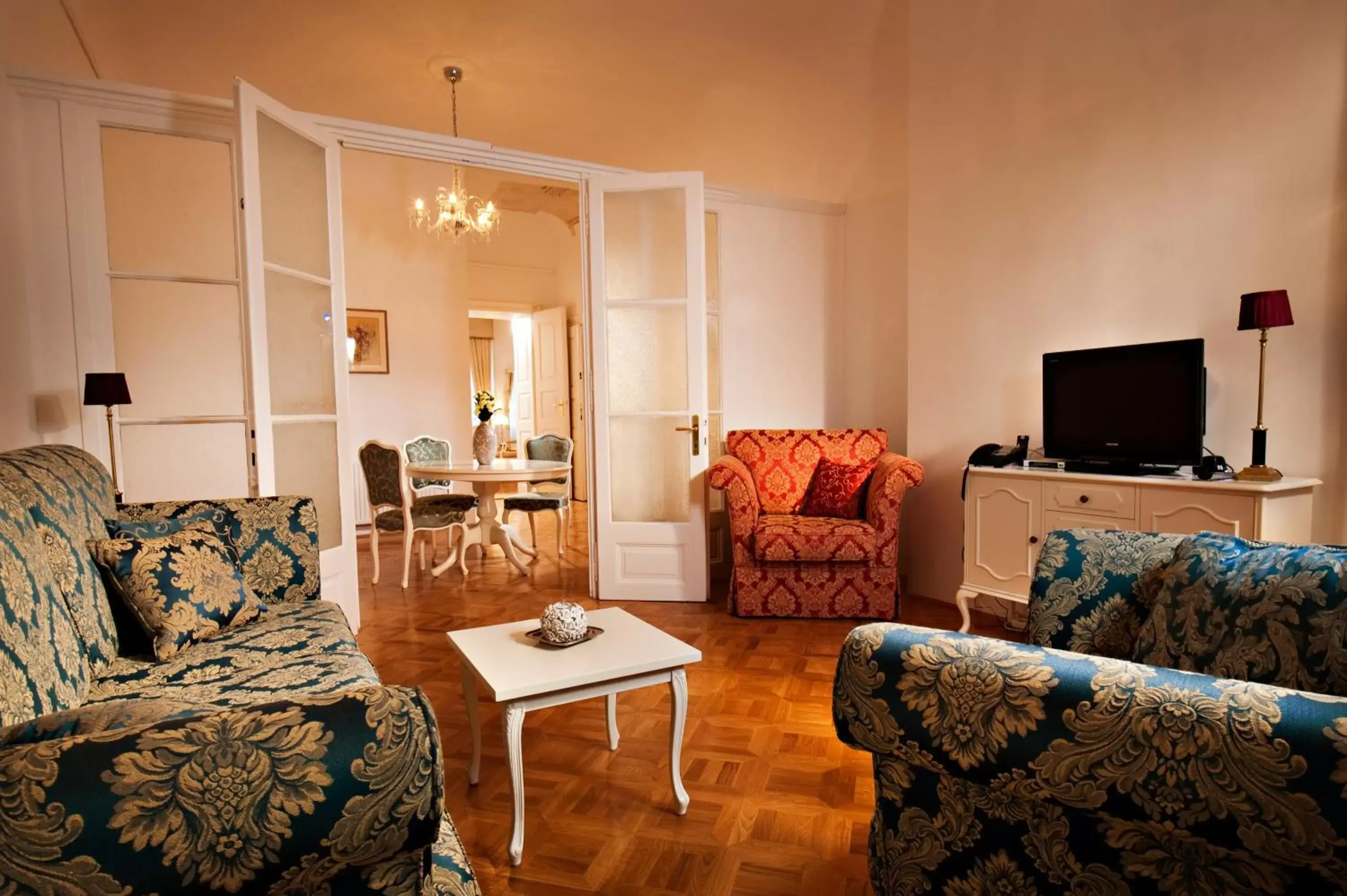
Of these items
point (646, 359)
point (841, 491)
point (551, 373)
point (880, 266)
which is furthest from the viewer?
point (551, 373)

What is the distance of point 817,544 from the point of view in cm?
357

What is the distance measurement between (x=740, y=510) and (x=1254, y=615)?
2.72m

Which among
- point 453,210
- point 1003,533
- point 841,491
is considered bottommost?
point 1003,533

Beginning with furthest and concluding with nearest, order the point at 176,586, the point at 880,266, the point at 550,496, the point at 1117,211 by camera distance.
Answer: the point at 550,496 < the point at 880,266 < the point at 1117,211 < the point at 176,586

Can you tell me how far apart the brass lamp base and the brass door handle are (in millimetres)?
2365

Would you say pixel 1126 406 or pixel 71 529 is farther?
pixel 1126 406

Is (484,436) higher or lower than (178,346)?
lower

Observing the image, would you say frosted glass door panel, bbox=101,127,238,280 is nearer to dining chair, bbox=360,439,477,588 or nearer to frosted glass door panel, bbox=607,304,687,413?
dining chair, bbox=360,439,477,588

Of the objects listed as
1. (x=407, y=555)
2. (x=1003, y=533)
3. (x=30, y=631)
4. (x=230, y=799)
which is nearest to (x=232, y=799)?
(x=230, y=799)

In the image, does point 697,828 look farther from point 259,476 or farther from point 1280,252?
point 1280,252

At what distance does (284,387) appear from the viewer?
3166 mm

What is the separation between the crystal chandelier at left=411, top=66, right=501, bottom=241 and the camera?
4.80 metres

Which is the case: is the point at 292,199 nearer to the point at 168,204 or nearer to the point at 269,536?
the point at 168,204

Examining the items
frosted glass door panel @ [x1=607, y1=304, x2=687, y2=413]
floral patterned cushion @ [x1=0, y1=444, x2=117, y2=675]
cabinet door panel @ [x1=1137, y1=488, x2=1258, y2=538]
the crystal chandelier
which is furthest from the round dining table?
cabinet door panel @ [x1=1137, y1=488, x2=1258, y2=538]
